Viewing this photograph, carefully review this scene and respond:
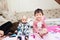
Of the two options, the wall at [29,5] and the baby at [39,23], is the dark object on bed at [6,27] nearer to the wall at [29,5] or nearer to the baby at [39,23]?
the baby at [39,23]

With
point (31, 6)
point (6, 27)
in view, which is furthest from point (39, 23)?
point (31, 6)

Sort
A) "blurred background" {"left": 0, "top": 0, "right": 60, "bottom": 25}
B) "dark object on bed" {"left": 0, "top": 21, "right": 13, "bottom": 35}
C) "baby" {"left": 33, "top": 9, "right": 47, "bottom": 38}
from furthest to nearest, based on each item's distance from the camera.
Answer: "blurred background" {"left": 0, "top": 0, "right": 60, "bottom": 25}
"dark object on bed" {"left": 0, "top": 21, "right": 13, "bottom": 35}
"baby" {"left": 33, "top": 9, "right": 47, "bottom": 38}

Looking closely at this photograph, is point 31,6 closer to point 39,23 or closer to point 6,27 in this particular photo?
point 6,27

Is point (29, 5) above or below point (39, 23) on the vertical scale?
above

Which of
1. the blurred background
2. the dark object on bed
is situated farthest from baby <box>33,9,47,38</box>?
the blurred background

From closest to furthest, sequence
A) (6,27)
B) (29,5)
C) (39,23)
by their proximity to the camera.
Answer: (39,23) < (6,27) < (29,5)

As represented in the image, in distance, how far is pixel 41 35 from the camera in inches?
65.5

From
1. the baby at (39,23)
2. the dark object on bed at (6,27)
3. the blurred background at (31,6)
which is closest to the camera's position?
the baby at (39,23)

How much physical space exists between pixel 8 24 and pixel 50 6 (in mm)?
1013

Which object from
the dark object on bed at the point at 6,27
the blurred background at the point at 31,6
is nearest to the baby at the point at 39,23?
the dark object on bed at the point at 6,27

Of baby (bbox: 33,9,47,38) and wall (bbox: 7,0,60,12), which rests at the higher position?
wall (bbox: 7,0,60,12)

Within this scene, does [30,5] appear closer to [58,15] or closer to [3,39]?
[58,15]

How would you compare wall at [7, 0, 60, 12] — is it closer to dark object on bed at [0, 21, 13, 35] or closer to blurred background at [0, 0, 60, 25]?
blurred background at [0, 0, 60, 25]

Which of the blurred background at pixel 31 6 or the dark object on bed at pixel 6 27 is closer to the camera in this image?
the dark object on bed at pixel 6 27
